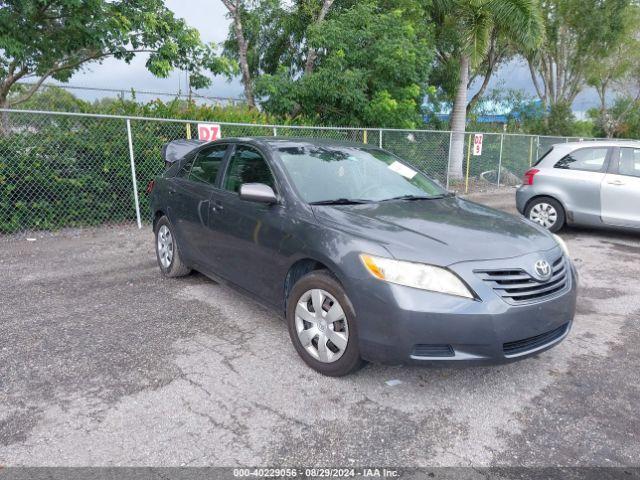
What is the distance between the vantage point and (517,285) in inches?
116

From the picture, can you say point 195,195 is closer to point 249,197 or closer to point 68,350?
point 249,197

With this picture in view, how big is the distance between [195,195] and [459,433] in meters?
3.21

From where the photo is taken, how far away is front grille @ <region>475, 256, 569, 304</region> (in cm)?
288

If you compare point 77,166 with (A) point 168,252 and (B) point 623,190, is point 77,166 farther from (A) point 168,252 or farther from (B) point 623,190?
(B) point 623,190

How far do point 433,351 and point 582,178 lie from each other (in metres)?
6.36

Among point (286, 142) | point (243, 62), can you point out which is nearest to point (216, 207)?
point (286, 142)

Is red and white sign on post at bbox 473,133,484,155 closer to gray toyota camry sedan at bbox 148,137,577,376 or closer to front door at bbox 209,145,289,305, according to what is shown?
gray toyota camry sedan at bbox 148,137,577,376

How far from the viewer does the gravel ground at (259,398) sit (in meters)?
2.60

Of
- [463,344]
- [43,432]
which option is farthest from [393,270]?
[43,432]

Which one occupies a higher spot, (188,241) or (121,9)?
(121,9)

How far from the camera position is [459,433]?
2787 mm

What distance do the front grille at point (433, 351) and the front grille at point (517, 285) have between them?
0.44 m

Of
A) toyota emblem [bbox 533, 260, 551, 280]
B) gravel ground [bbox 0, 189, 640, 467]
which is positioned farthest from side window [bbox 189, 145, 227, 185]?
toyota emblem [bbox 533, 260, 551, 280]

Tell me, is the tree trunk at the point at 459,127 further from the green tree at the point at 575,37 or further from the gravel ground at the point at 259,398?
the gravel ground at the point at 259,398
